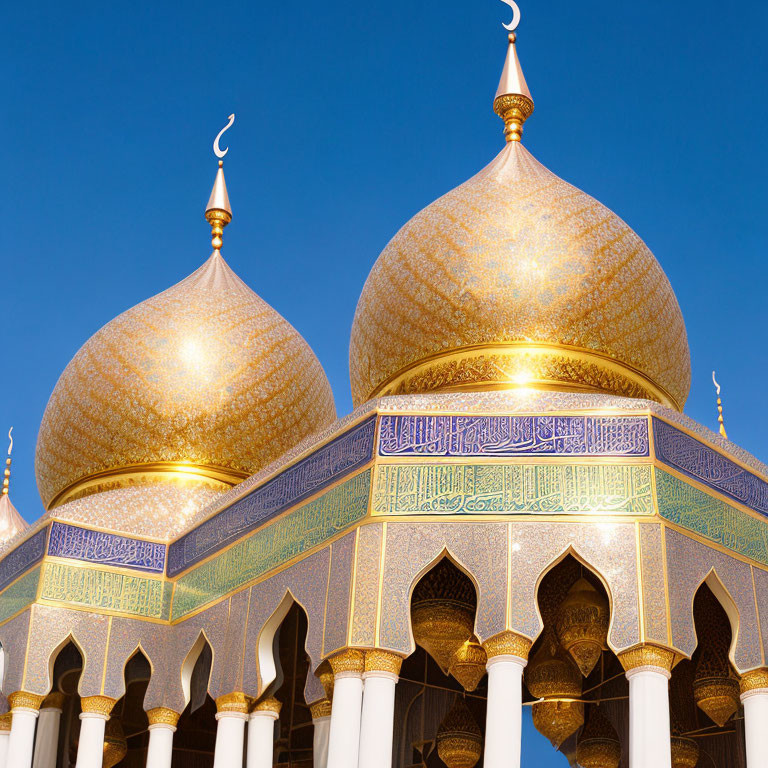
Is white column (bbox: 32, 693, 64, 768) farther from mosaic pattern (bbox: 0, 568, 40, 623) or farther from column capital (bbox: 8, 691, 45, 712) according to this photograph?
mosaic pattern (bbox: 0, 568, 40, 623)

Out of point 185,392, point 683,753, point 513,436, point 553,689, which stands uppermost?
point 185,392

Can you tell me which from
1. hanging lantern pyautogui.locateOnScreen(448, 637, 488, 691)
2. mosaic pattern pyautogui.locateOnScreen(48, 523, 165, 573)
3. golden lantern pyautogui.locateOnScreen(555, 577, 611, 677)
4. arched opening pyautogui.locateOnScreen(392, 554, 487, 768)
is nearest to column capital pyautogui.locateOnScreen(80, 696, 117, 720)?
mosaic pattern pyautogui.locateOnScreen(48, 523, 165, 573)

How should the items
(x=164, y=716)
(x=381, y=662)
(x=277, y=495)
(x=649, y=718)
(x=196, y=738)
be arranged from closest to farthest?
1. (x=649, y=718)
2. (x=381, y=662)
3. (x=277, y=495)
4. (x=164, y=716)
5. (x=196, y=738)

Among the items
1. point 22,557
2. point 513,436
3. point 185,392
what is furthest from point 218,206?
point 513,436

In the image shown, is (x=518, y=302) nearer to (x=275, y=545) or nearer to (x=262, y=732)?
(x=275, y=545)

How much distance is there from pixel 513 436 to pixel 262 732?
7.52ft

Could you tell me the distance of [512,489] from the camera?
25.2 feet

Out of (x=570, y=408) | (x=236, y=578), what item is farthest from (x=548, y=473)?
(x=236, y=578)

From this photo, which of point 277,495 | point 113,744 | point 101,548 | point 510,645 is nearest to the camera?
point 510,645

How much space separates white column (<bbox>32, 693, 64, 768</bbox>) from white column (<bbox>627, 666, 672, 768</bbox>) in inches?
165

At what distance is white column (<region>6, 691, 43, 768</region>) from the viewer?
9188 mm

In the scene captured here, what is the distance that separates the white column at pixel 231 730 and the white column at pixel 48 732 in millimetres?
1544

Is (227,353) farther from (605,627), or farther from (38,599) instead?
(605,627)

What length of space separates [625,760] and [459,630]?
1861 mm
